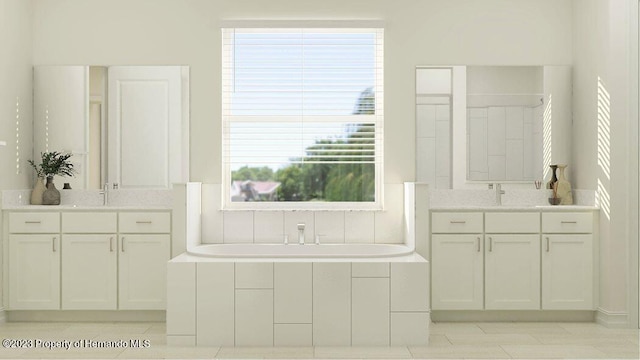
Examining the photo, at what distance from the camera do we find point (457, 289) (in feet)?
14.1

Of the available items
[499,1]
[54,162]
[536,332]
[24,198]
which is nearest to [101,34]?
[54,162]

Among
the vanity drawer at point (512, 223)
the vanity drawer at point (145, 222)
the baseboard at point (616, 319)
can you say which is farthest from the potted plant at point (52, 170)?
the baseboard at point (616, 319)

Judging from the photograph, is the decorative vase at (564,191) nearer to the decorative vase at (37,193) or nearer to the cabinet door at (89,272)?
the cabinet door at (89,272)

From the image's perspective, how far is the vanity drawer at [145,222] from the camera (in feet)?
14.0

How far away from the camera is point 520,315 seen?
4.34 m

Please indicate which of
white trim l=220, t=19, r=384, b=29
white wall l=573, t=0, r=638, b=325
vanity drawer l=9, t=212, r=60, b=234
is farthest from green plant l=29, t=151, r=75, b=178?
white wall l=573, t=0, r=638, b=325

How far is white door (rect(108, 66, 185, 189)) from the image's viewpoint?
465cm

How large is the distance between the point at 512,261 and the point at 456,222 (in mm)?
462

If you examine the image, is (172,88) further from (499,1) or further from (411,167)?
(499,1)

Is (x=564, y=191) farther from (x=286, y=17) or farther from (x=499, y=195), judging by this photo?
(x=286, y=17)

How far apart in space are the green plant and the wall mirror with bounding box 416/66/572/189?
2591mm

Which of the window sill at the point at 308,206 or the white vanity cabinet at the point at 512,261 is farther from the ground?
the window sill at the point at 308,206

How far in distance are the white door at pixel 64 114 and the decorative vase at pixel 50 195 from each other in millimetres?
91

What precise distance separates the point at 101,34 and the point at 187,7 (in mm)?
675
